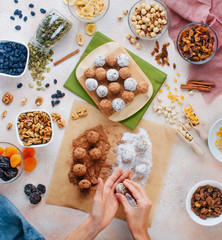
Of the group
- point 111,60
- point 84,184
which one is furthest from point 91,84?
point 84,184

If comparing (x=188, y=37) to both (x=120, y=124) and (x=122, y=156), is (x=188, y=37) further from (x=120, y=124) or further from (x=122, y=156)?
(x=122, y=156)

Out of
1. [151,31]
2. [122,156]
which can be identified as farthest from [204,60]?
[122,156]

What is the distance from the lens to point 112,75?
1.85m

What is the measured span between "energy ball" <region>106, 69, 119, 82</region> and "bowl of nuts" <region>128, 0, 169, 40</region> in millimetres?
311

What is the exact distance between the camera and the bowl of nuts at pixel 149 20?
6.25 feet

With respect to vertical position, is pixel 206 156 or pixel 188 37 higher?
pixel 188 37

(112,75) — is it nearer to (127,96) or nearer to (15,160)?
(127,96)

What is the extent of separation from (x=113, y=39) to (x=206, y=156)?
107 centimetres

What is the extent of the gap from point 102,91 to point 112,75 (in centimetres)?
13

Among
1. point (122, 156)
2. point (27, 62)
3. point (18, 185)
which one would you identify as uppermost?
point (27, 62)

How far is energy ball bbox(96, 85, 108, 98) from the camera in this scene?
184 cm

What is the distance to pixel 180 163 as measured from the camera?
77.1 inches

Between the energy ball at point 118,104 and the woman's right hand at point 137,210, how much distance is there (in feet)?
1.60

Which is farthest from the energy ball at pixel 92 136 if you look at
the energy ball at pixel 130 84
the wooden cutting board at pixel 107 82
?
the energy ball at pixel 130 84
